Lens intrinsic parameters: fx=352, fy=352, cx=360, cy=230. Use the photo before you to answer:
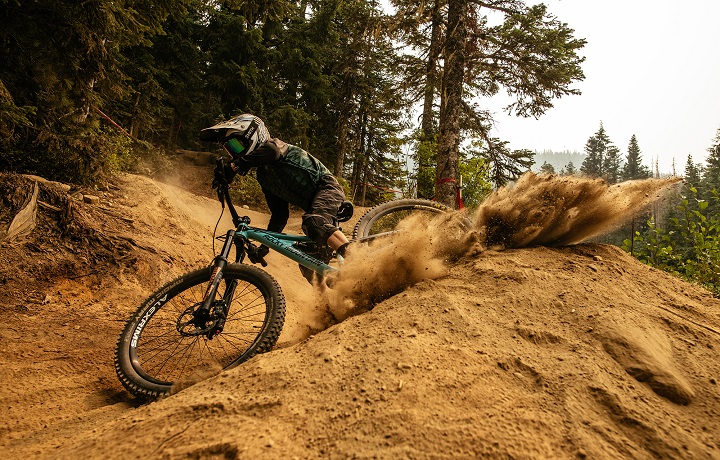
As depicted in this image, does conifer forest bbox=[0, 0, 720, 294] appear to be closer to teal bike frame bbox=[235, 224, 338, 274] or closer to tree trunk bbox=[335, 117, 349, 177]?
tree trunk bbox=[335, 117, 349, 177]

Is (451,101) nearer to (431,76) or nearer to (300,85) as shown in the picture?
(431,76)

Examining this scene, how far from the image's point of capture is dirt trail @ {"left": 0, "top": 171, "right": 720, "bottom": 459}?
125 cm

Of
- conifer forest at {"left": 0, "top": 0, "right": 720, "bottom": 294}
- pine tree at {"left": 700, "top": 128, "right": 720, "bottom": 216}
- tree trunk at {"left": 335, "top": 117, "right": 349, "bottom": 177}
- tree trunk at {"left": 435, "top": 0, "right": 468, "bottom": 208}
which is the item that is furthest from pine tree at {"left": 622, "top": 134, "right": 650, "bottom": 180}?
tree trunk at {"left": 435, "top": 0, "right": 468, "bottom": 208}

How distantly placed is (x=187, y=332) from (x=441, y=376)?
74.8 inches

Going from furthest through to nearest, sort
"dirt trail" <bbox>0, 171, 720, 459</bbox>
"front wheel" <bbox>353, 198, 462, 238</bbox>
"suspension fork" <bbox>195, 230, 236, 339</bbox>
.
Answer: "front wheel" <bbox>353, 198, 462, 238</bbox> → "suspension fork" <bbox>195, 230, 236, 339</bbox> → "dirt trail" <bbox>0, 171, 720, 459</bbox>

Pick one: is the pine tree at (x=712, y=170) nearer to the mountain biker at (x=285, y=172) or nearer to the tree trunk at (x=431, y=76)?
the tree trunk at (x=431, y=76)

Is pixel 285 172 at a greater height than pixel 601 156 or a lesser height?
lesser

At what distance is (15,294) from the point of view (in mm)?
3248

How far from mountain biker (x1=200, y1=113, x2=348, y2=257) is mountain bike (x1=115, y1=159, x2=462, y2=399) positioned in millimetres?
141

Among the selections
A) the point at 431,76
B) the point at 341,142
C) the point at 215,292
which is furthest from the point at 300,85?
the point at 215,292

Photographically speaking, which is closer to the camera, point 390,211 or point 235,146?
point 235,146

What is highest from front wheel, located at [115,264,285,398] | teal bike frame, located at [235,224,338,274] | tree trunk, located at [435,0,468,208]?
tree trunk, located at [435,0,468,208]

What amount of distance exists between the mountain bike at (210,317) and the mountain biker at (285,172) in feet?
0.46

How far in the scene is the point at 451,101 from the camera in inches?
300
